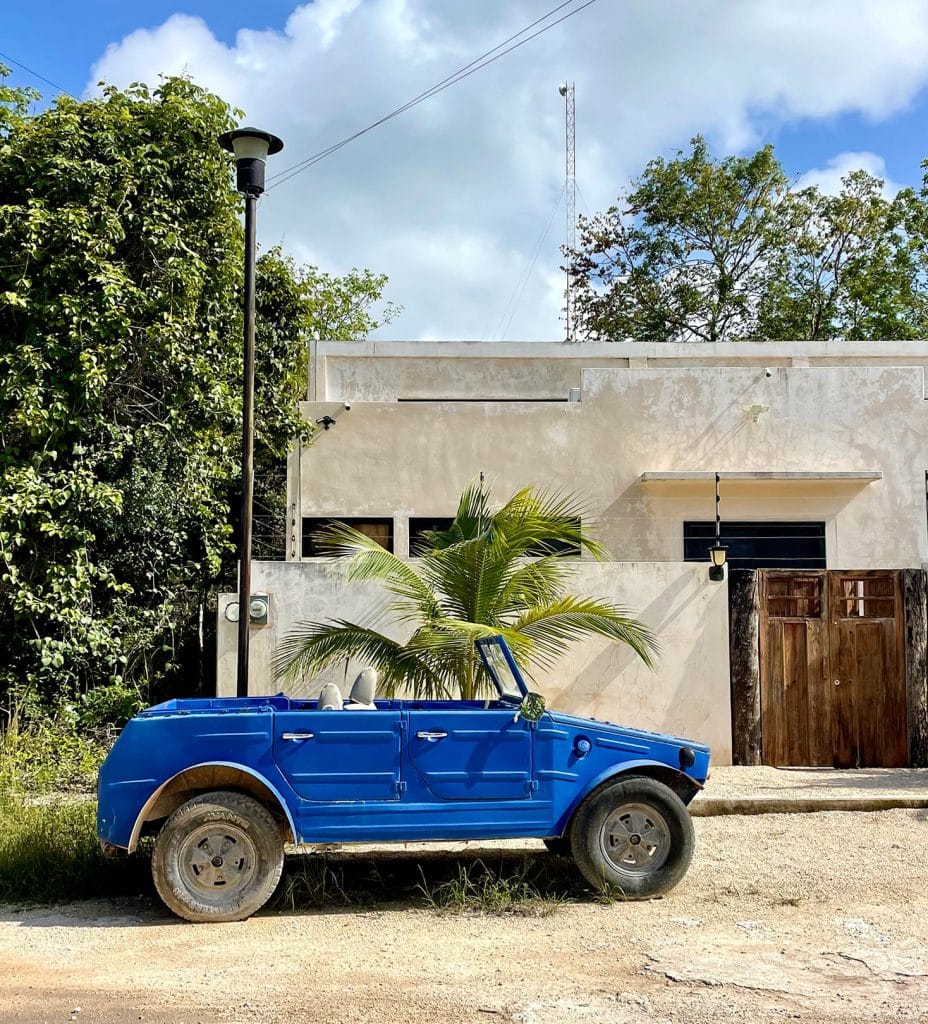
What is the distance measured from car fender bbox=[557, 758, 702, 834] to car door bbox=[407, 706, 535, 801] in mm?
315

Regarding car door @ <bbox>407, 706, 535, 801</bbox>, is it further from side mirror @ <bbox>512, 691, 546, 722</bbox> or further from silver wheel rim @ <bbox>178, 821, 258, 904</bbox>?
silver wheel rim @ <bbox>178, 821, 258, 904</bbox>

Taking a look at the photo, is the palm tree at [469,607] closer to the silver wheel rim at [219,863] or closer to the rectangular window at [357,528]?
the silver wheel rim at [219,863]

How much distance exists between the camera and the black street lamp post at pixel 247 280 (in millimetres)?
9930

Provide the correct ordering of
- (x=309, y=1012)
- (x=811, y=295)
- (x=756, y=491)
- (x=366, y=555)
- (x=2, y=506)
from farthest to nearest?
(x=811, y=295)
(x=756, y=491)
(x=2, y=506)
(x=366, y=555)
(x=309, y=1012)

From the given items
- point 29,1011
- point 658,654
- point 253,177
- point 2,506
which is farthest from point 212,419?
point 29,1011

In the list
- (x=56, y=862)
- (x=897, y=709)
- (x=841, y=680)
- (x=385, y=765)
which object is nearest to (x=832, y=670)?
(x=841, y=680)

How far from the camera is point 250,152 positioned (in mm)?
9930

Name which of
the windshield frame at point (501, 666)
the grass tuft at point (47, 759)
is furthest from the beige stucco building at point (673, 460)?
the windshield frame at point (501, 666)

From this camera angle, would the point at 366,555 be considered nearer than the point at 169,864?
No

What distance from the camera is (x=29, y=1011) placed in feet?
17.9

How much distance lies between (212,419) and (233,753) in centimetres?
787

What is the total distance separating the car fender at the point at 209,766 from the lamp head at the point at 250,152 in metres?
5.28

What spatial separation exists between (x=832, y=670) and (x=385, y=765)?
686 cm

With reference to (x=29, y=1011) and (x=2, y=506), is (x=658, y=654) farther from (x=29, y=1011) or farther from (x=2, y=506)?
(x=29, y=1011)
